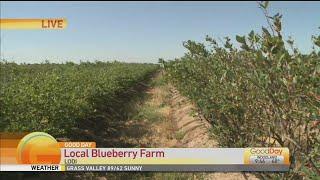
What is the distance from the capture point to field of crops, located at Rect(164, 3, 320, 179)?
319cm

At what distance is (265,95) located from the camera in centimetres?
438

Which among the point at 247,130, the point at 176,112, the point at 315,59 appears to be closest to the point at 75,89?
the point at 176,112

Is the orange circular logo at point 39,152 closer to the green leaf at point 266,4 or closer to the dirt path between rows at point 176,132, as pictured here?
the green leaf at point 266,4

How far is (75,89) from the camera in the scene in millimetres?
12352

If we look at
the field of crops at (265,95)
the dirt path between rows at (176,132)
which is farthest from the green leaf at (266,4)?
the dirt path between rows at (176,132)

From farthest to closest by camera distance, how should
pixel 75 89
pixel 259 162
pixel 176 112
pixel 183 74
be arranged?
1. pixel 176 112
2. pixel 75 89
3. pixel 183 74
4. pixel 259 162

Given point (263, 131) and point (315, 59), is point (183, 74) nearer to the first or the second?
point (263, 131)

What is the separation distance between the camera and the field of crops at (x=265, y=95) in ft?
10.5

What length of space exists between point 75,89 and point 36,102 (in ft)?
13.7
